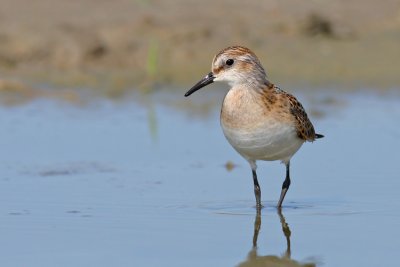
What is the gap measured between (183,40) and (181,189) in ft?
21.0

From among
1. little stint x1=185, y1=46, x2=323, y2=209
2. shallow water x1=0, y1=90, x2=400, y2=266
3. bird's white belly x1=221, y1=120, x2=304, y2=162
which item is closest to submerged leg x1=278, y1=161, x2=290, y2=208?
little stint x1=185, y1=46, x2=323, y2=209

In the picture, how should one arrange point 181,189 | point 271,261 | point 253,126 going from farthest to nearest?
point 181,189, point 253,126, point 271,261

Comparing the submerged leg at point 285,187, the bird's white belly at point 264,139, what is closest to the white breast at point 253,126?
the bird's white belly at point 264,139

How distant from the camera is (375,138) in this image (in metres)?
11.8

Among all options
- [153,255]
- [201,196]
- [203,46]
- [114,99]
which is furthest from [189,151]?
[203,46]

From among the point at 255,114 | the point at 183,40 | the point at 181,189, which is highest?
the point at 183,40

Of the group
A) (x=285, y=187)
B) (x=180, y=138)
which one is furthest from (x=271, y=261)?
(x=180, y=138)

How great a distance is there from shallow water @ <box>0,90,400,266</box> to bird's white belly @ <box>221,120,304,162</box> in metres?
0.50

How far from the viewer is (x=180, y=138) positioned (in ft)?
39.2

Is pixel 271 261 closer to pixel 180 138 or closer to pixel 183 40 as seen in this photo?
pixel 180 138

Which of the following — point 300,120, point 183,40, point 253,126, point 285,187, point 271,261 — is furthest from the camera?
point 183,40

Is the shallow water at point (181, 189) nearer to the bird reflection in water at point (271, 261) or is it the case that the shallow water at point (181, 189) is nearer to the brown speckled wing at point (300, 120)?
the bird reflection in water at point (271, 261)

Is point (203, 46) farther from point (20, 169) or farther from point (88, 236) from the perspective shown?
point (88, 236)

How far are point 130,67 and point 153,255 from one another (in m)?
8.11
